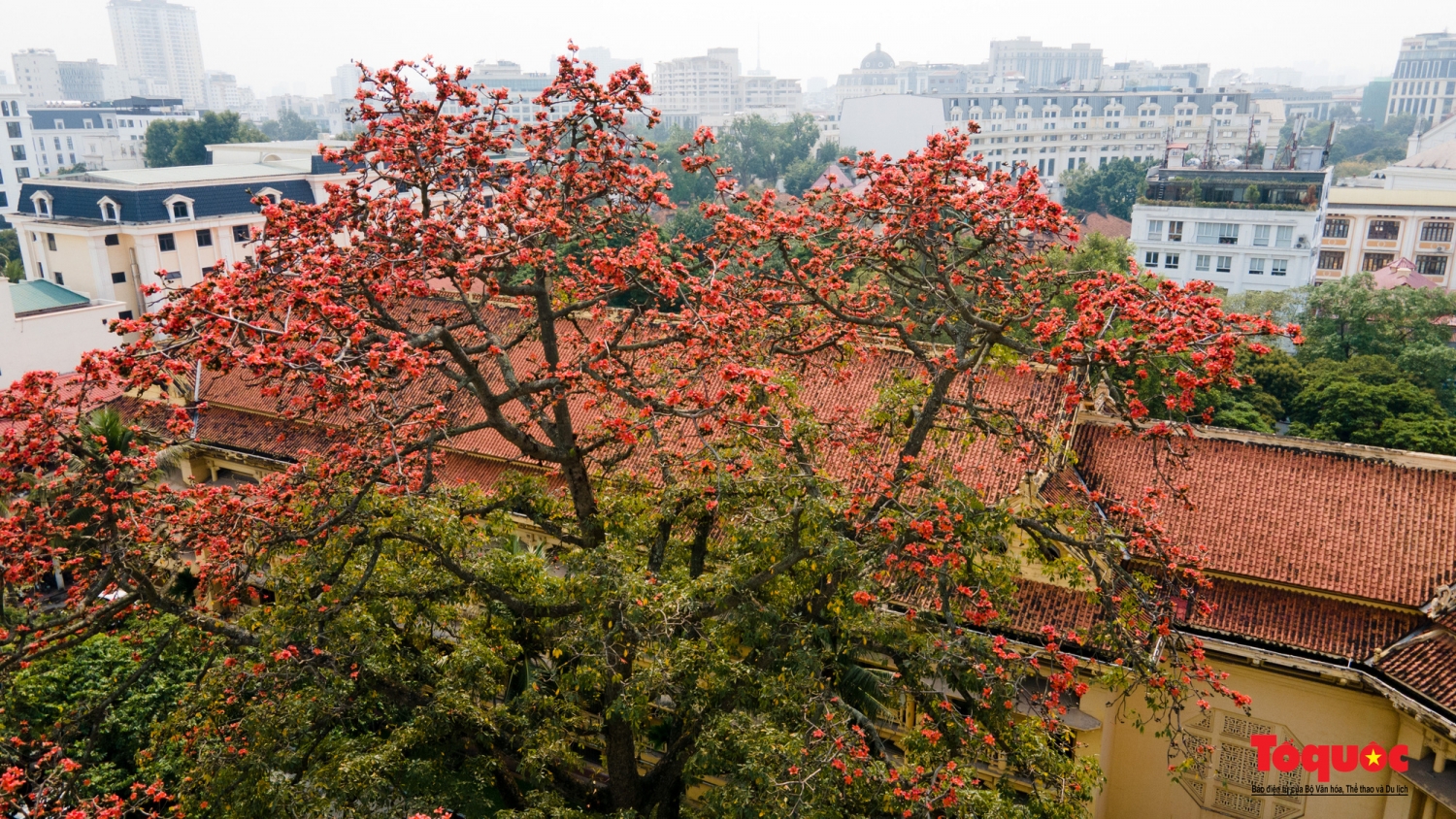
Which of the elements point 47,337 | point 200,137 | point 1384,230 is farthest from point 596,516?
point 200,137

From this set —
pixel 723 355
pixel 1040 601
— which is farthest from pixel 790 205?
pixel 1040 601

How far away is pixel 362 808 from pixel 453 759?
227cm

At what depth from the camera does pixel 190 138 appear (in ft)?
280

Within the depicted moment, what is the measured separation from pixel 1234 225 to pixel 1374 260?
16.9 m

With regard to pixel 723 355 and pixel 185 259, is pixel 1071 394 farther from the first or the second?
pixel 185 259

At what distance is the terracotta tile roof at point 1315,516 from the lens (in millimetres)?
16906

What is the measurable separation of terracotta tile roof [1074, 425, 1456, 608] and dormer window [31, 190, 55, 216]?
195ft

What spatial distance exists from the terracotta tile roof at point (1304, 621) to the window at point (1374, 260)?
68.1 meters

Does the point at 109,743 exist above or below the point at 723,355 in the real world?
below

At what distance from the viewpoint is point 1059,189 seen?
113250mm

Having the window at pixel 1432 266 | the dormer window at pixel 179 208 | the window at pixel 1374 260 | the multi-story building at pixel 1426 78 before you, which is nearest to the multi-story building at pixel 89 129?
the dormer window at pixel 179 208

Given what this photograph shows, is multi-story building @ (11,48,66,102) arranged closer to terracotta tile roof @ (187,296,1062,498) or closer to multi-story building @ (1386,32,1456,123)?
terracotta tile roof @ (187,296,1062,498)

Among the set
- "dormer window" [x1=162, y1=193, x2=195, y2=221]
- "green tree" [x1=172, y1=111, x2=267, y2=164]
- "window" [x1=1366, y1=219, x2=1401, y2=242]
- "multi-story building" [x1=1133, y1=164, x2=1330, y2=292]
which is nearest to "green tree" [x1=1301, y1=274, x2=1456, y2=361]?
"multi-story building" [x1=1133, y1=164, x2=1330, y2=292]

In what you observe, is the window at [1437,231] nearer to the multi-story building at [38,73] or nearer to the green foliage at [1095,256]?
the green foliage at [1095,256]
